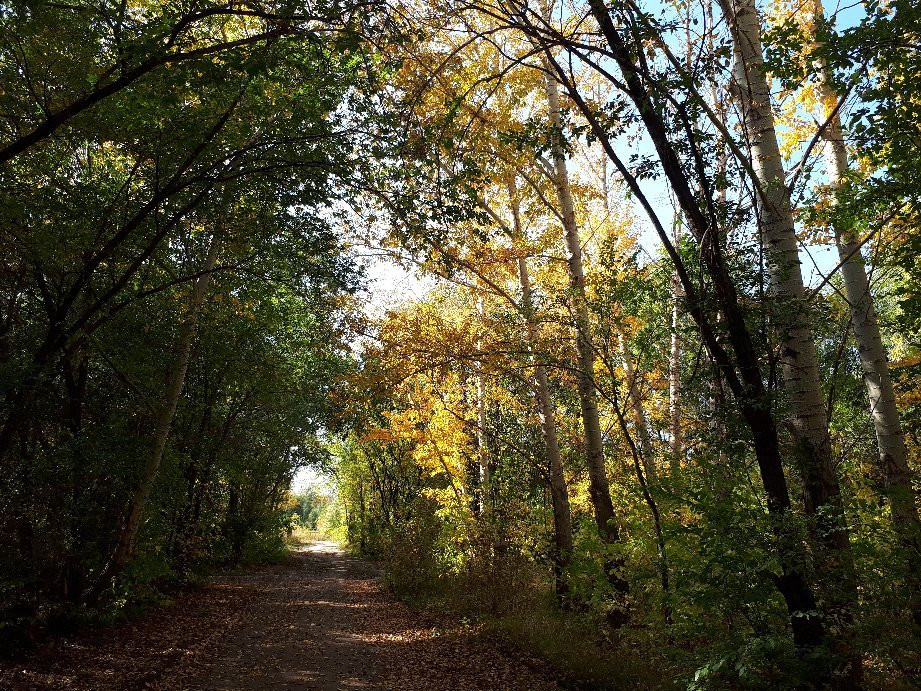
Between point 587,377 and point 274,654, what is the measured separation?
5970 millimetres

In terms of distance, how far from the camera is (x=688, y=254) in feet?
14.4

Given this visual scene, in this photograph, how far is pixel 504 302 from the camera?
1031 cm

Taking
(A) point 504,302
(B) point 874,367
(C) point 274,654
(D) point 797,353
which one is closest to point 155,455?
(C) point 274,654

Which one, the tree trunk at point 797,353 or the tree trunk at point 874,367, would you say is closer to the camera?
the tree trunk at point 797,353

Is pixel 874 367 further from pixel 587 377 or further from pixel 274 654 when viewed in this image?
pixel 274 654

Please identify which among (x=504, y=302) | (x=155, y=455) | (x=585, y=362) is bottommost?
(x=155, y=455)

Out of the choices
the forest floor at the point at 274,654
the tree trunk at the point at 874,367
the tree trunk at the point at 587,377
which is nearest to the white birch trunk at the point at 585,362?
the tree trunk at the point at 587,377

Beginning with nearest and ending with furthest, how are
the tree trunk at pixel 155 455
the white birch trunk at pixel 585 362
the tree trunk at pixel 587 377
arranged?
the tree trunk at pixel 587 377, the white birch trunk at pixel 585 362, the tree trunk at pixel 155 455

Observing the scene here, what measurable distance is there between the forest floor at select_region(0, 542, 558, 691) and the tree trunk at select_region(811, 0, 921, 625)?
4071 mm

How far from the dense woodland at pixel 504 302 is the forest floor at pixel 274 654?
2.18 feet

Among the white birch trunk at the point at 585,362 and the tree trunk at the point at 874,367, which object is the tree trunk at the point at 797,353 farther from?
the white birch trunk at the point at 585,362

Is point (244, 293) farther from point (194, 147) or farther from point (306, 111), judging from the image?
point (306, 111)

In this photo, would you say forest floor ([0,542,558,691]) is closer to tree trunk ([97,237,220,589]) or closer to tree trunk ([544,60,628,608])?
tree trunk ([97,237,220,589])

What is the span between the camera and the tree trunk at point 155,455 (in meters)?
8.84
